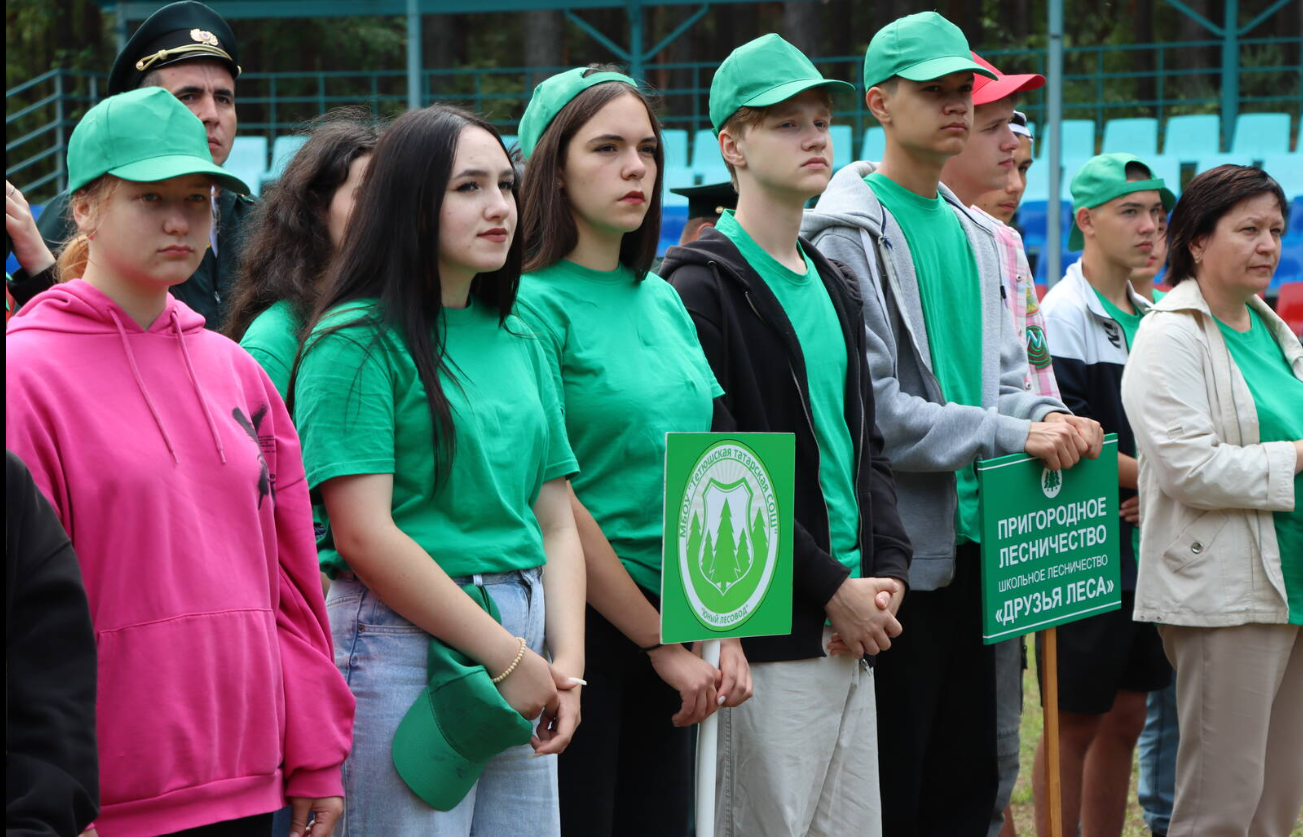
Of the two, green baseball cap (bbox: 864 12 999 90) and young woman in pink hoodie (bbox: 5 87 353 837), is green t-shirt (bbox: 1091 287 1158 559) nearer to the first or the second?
green baseball cap (bbox: 864 12 999 90)

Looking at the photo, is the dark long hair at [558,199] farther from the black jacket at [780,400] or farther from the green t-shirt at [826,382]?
the green t-shirt at [826,382]

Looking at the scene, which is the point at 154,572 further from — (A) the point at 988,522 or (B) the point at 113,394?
(A) the point at 988,522

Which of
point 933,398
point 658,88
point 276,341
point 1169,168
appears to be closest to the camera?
point 276,341

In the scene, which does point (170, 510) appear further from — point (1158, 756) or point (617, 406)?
point (1158, 756)

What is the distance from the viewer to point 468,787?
7.96 feet

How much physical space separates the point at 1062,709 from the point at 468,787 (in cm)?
272

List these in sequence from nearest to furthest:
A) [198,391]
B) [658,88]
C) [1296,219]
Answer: [198,391] → [1296,219] → [658,88]

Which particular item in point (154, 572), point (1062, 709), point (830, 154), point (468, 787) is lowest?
point (1062, 709)

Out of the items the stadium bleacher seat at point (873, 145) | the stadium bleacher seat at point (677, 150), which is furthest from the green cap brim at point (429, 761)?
the stadium bleacher seat at point (677, 150)

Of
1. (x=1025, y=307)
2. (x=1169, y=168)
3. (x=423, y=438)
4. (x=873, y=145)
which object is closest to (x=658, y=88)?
(x=873, y=145)

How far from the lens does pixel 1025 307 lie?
4.00 meters

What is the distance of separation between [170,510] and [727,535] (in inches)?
43.5

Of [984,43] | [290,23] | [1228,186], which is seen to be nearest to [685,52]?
[984,43]

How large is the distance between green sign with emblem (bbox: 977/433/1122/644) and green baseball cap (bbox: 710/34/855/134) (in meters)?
0.96
